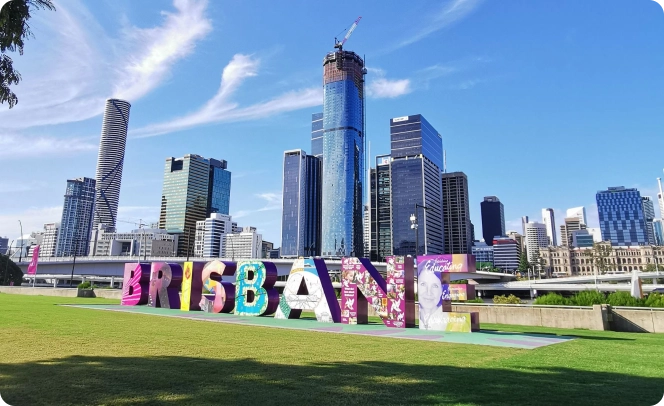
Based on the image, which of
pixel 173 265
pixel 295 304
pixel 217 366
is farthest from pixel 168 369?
pixel 173 265

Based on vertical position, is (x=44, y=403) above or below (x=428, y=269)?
below

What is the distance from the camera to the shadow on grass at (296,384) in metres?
6.87

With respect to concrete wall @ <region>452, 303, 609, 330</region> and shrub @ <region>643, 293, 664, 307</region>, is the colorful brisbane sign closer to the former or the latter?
concrete wall @ <region>452, 303, 609, 330</region>

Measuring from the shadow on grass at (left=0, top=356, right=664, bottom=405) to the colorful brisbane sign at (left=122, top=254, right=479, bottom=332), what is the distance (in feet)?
35.3

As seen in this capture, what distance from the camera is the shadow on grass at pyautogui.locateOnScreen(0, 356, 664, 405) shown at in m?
6.87

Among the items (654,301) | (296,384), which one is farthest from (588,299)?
(296,384)

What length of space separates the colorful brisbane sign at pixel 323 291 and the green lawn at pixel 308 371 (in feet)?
20.6

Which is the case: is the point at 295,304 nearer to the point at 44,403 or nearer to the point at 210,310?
the point at 210,310

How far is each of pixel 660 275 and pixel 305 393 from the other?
126 metres

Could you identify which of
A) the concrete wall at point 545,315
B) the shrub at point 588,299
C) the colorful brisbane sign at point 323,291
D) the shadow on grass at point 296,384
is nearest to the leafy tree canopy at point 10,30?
the shadow on grass at point 296,384

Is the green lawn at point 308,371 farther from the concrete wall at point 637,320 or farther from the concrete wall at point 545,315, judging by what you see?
the concrete wall at point 545,315

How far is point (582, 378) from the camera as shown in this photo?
9031 millimetres

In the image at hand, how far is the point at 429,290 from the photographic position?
69.6 ft

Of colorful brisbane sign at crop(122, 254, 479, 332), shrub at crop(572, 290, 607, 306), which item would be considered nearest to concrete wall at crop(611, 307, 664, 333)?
shrub at crop(572, 290, 607, 306)
